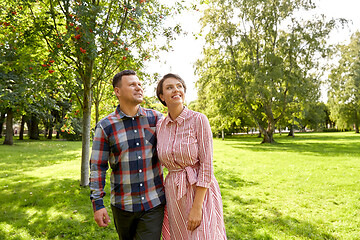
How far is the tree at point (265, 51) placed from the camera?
2141 centimetres

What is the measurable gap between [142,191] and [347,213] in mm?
5490

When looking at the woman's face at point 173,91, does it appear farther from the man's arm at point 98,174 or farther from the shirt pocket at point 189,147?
the man's arm at point 98,174

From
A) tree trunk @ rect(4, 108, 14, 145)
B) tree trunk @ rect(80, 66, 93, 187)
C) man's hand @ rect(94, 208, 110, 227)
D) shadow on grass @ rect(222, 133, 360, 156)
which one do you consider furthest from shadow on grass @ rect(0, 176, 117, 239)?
tree trunk @ rect(4, 108, 14, 145)

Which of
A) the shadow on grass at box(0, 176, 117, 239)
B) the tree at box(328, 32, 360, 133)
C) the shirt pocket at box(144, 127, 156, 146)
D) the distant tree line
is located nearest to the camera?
the shirt pocket at box(144, 127, 156, 146)

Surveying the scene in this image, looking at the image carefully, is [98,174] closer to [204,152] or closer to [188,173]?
[188,173]

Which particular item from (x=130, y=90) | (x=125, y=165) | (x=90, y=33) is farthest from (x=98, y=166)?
(x=90, y=33)

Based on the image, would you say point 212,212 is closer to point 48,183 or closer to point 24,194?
point 24,194

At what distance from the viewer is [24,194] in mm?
6855

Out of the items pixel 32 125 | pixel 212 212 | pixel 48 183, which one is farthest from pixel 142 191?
pixel 32 125

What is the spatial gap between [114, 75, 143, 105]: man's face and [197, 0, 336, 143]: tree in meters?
19.3

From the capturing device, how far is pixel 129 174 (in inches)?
88.4

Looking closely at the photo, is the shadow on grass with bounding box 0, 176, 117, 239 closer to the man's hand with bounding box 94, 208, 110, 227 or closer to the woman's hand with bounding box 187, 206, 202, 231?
the man's hand with bounding box 94, 208, 110, 227

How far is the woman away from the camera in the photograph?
6.72 ft

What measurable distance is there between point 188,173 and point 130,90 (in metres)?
0.98
